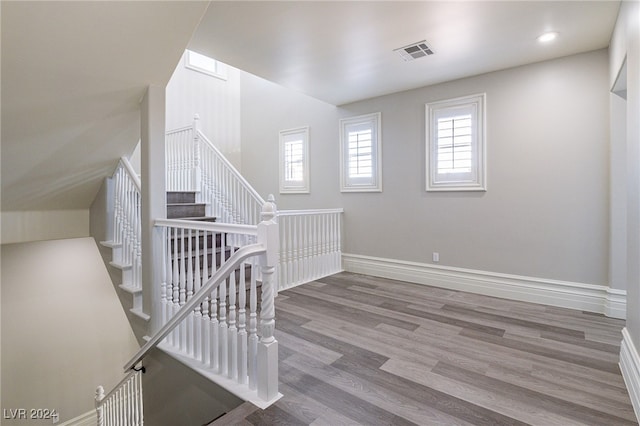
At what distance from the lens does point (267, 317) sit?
1841 millimetres

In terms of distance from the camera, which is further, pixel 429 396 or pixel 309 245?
pixel 309 245

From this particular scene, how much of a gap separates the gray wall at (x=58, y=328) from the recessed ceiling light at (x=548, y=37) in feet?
20.7

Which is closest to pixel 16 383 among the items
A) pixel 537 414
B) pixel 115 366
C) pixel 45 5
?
pixel 115 366

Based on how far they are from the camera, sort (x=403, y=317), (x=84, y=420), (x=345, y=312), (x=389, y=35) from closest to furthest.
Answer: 1. (x=389, y=35)
2. (x=403, y=317)
3. (x=345, y=312)
4. (x=84, y=420)

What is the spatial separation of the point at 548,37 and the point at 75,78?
157 inches

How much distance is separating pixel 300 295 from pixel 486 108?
124 inches

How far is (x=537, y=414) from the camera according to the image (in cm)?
171

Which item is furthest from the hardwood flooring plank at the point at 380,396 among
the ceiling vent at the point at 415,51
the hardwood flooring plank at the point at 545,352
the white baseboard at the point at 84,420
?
the white baseboard at the point at 84,420

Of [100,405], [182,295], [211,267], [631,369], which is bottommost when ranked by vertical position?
[100,405]

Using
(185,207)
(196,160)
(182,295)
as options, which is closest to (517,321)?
(182,295)

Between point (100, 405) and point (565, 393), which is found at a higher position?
point (565, 393)

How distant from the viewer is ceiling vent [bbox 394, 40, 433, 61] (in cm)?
303

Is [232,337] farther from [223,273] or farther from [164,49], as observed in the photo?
[164,49]

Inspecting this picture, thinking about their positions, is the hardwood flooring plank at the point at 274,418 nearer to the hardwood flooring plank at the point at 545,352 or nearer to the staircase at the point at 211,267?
the staircase at the point at 211,267
